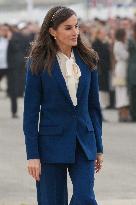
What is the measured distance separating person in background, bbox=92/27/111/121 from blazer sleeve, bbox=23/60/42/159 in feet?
41.4

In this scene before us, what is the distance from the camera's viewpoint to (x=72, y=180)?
643 centimetres

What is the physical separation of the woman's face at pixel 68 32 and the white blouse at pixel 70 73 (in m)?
0.10

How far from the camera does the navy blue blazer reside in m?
6.39

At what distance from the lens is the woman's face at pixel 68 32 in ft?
21.0

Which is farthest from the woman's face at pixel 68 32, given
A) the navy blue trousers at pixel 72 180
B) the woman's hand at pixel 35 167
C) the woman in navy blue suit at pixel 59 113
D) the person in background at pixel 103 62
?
the person in background at pixel 103 62

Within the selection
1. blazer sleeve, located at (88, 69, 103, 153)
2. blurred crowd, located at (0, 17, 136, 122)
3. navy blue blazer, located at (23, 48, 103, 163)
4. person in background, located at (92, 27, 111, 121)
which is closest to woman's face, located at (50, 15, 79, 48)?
navy blue blazer, located at (23, 48, 103, 163)

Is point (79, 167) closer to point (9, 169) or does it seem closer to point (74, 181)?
point (74, 181)

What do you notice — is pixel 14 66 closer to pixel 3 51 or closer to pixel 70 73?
pixel 3 51

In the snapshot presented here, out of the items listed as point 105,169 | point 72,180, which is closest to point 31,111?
point 72,180

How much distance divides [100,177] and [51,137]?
17.3ft

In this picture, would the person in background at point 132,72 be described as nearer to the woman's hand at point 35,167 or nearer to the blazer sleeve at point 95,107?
the blazer sleeve at point 95,107

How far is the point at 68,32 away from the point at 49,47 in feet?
0.49

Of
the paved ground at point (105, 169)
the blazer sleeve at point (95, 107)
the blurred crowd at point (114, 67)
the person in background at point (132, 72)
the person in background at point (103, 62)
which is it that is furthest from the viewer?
the person in background at point (103, 62)

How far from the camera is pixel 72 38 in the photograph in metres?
6.40
